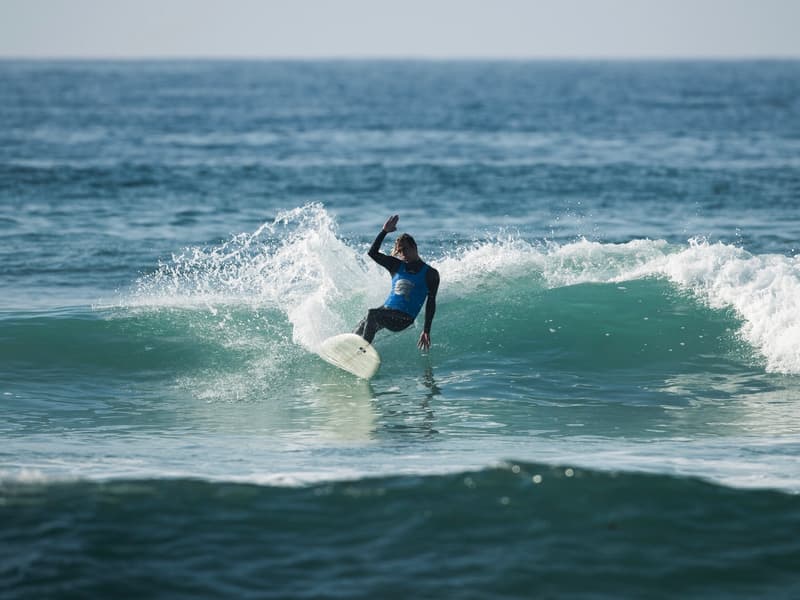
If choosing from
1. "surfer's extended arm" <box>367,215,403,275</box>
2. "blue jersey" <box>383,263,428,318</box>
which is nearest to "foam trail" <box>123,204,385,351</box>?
"blue jersey" <box>383,263,428,318</box>

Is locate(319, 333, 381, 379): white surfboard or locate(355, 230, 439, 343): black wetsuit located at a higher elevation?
locate(355, 230, 439, 343): black wetsuit

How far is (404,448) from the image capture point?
9.30m

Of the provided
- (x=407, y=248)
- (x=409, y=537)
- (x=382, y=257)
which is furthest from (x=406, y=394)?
(x=409, y=537)

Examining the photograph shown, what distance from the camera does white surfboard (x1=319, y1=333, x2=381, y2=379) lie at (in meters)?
11.9

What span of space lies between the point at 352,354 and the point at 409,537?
5.11m

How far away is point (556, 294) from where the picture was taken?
15.0 meters

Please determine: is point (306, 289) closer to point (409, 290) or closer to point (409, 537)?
point (409, 290)

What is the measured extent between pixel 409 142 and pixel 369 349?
2938cm

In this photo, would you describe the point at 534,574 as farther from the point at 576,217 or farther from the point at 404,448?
the point at 576,217

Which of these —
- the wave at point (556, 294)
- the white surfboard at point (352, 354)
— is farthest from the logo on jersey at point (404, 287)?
the wave at point (556, 294)

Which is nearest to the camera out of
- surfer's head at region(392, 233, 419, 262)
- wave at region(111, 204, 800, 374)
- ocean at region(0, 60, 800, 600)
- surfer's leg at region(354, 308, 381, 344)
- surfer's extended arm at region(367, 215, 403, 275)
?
ocean at region(0, 60, 800, 600)

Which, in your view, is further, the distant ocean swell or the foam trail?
the foam trail

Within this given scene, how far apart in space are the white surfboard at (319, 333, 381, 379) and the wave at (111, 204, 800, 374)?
623 millimetres

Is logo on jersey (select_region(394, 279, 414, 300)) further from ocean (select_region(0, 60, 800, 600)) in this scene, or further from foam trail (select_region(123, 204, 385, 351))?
foam trail (select_region(123, 204, 385, 351))
